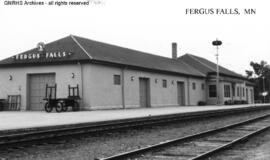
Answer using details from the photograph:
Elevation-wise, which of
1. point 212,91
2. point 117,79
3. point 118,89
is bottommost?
point 118,89

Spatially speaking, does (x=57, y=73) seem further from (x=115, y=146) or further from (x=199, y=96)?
(x=199, y=96)

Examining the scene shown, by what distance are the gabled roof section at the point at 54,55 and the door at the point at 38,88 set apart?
130cm

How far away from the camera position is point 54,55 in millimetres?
27969

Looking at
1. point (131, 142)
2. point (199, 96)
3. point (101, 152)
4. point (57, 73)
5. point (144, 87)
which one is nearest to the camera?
point (101, 152)

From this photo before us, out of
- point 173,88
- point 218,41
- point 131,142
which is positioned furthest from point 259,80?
point 131,142

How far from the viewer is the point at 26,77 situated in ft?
94.8

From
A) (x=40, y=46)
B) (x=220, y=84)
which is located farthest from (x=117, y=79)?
(x=220, y=84)

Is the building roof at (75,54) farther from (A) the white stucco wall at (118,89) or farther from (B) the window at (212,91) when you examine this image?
(B) the window at (212,91)

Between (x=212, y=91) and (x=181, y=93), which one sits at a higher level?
(x=212, y=91)

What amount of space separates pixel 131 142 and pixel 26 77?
66.7ft

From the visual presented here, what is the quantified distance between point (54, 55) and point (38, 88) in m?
2.99

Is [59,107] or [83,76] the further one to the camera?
[83,76]

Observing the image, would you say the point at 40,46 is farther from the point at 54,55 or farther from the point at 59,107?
the point at 59,107

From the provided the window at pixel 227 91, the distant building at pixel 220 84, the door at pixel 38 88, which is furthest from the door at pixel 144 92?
the window at pixel 227 91
